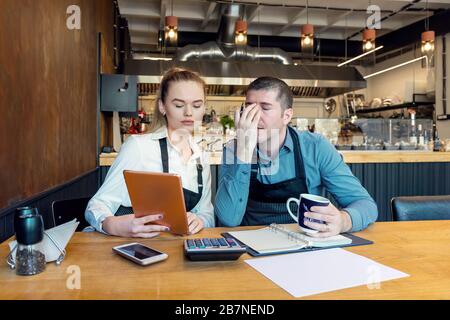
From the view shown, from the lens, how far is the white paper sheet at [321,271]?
0.79 meters

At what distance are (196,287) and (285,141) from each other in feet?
3.42

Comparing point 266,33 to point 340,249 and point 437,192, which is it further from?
point 340,249

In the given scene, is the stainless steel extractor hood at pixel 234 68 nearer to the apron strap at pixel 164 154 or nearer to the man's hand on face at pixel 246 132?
the apron strap at pixel 164 154

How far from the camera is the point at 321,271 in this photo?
875 millimetres

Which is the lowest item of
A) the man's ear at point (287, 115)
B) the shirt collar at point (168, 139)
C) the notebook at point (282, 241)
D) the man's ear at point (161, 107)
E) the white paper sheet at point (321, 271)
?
the white paper sheet at point (321, 271)

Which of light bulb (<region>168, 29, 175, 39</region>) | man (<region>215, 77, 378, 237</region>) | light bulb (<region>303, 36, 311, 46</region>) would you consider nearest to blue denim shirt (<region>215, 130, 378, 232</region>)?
man (<region>215, 77, 378, 237</region>)

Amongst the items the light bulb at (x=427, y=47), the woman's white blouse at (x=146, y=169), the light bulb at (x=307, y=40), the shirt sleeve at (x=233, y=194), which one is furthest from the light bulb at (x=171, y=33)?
the shirt sleeve at (x=233, y=194)

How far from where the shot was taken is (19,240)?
847 mm

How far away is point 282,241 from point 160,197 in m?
0.38

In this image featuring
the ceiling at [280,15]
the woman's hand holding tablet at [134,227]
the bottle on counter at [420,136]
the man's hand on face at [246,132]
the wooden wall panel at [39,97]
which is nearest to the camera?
the woman's hand holding tablet at [134,227]

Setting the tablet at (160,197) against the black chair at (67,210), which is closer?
the tablet at (160,197)

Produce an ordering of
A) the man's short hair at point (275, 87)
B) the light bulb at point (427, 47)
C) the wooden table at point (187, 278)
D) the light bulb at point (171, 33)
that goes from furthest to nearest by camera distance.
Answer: the light bulb at point (427, 47)
the light bulb at point (171, 33)
the man's short hair at point (275, 87)
the wooden table at point (187, 278)

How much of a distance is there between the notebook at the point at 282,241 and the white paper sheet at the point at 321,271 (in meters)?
0.04

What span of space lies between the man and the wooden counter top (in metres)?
1.99
